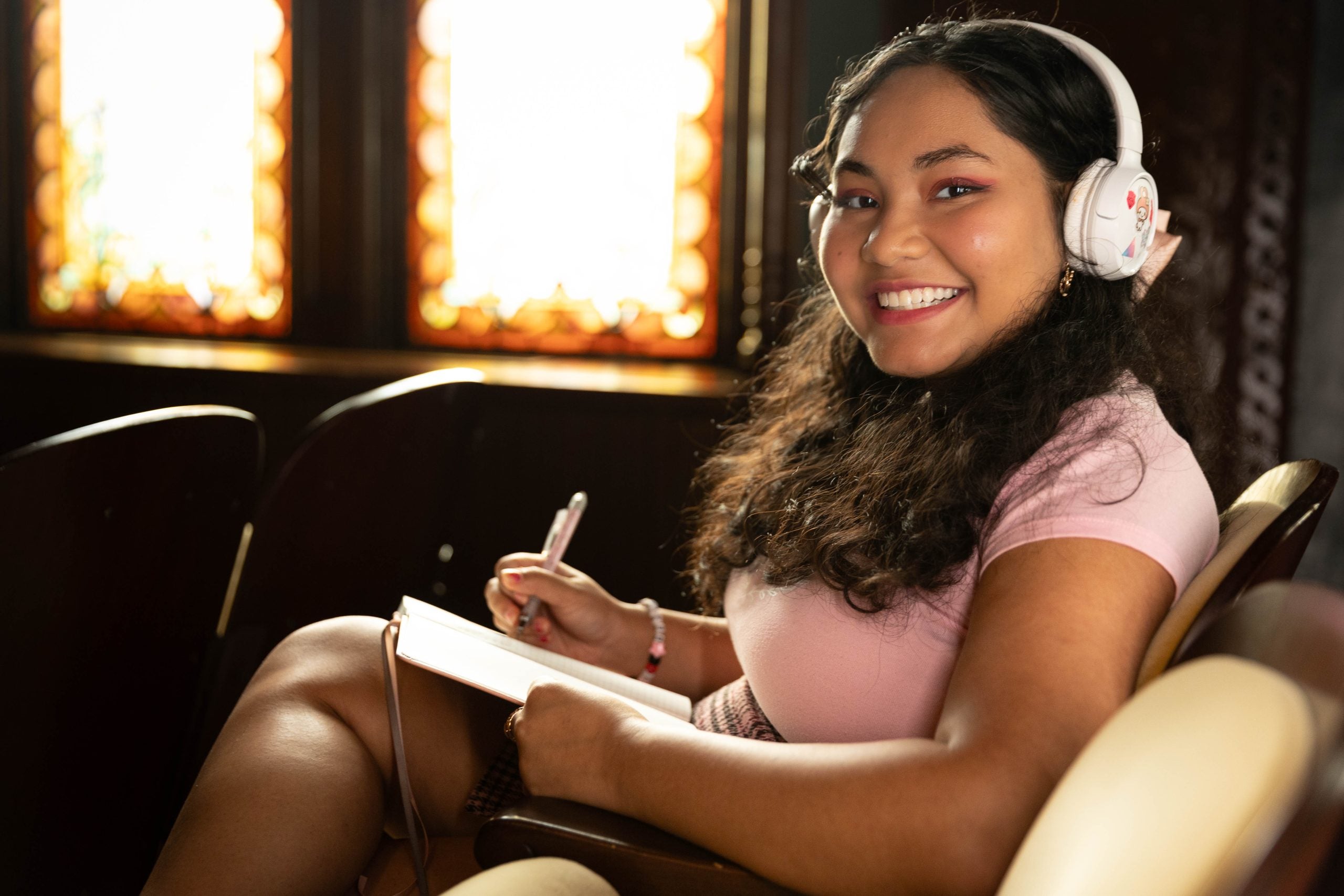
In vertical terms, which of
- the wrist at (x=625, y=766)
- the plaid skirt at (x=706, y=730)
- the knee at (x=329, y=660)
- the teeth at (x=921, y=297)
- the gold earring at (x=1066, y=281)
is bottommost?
the plaid skirt at (x=706, y=730)

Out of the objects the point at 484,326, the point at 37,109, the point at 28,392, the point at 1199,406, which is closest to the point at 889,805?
the point at 1199,406

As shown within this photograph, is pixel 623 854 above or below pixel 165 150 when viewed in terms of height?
below

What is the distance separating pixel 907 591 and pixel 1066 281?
0.35 metres

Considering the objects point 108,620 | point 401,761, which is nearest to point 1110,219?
point 401,761

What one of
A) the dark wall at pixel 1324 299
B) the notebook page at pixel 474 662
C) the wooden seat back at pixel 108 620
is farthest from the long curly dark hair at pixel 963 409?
the dark wall at pixel 1324 299

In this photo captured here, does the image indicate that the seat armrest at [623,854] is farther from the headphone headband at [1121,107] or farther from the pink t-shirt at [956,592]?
the headphone headband at [1121,107]

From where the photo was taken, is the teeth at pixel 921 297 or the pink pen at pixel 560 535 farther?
→ the pink pen at pixel 560 535

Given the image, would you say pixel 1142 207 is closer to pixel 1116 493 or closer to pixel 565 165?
pixel 1116 493

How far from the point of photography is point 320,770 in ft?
3.32

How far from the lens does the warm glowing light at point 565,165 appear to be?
2.59 metres

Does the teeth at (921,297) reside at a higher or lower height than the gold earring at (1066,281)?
lower

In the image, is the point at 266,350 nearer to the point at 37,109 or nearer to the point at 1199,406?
the point at 37,109

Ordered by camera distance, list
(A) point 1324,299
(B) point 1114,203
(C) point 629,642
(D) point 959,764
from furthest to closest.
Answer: (A) point 1324,299 < (C) point 629,642 < (B) point 1114,203 < (D) point 959,764

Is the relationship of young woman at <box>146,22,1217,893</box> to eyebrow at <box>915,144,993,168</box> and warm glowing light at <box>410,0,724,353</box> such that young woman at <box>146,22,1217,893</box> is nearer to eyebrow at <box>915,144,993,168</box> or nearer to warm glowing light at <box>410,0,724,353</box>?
eyebrow at <box>915,144,993,168</box>
